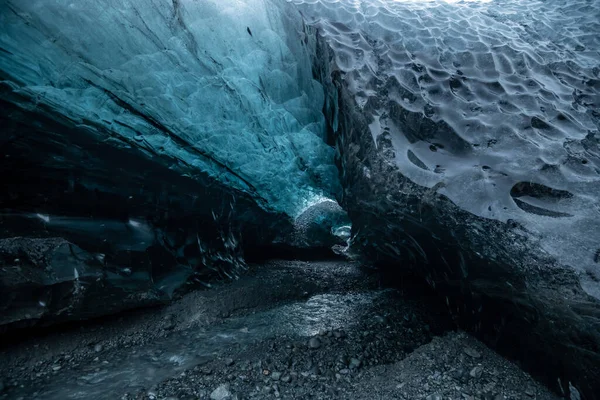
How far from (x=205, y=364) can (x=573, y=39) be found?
3852 mm

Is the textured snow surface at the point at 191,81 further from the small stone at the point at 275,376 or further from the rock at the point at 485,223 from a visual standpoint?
the small stone at the point at 275,376

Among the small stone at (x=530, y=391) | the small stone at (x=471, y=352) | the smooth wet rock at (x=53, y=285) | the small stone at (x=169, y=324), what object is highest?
the smooth wet rock at (x=53, y=285)

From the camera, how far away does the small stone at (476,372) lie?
2012 mm

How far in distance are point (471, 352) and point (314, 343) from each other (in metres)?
0.89

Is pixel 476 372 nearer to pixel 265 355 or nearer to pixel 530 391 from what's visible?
pixel 530 391

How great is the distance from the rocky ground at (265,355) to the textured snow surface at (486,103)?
79 cm

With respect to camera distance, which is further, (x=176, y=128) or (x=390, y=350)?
(x=176, y=128)

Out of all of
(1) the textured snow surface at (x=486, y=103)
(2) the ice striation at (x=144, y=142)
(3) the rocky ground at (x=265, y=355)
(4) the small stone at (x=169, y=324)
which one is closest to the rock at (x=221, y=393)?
(3) the rocky ground at (x=265, y=355)

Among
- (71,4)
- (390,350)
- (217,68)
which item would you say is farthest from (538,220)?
(71,4)

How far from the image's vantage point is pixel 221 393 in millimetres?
1886

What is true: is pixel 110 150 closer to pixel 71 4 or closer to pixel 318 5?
pixel 71 4

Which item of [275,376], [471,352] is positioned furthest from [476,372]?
[275,376]

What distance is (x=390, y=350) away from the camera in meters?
2.26

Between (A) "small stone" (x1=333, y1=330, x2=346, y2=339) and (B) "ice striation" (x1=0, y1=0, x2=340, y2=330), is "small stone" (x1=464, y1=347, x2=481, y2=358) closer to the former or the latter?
(A) "small stone" (x1=333, y1=330, x2=346, y2=339)
